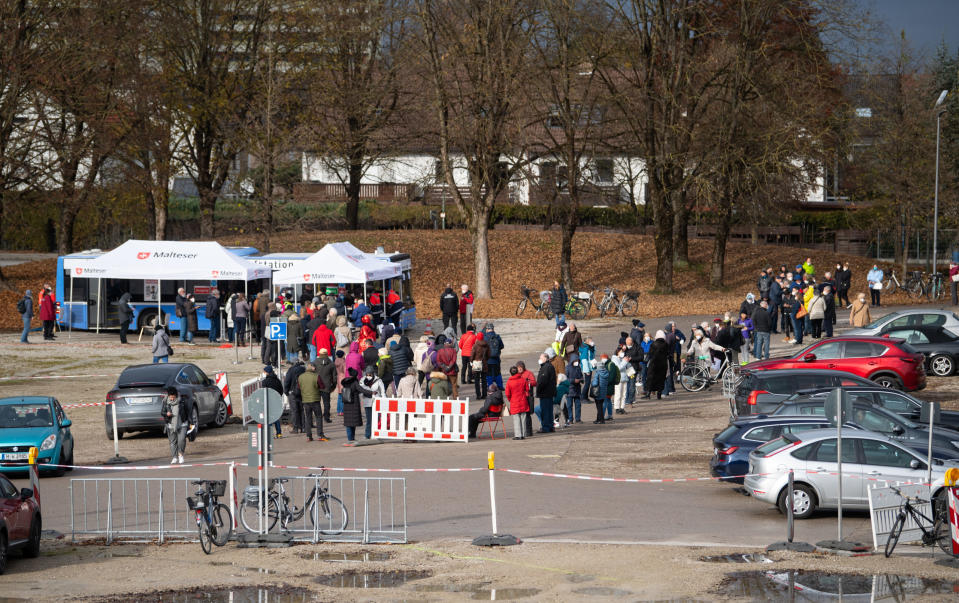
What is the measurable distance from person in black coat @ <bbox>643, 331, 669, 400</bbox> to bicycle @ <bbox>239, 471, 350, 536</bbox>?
13.4 m

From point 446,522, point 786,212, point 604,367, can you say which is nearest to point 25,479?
point 446,522

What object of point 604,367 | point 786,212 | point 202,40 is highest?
point 202,40

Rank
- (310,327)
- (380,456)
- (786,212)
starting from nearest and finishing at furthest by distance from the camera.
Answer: (380,456)
(310,327)
(786,212)

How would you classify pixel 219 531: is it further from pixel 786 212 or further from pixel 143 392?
pixel 786 212

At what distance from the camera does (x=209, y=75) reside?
50.4 metres

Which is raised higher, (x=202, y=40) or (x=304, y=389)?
(x=202, y=40)

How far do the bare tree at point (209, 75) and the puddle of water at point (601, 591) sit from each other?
40.7 meters

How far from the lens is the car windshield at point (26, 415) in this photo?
18.4 m

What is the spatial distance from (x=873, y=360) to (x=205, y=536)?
1718 cm

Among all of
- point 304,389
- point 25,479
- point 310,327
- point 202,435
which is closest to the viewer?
point 25,479

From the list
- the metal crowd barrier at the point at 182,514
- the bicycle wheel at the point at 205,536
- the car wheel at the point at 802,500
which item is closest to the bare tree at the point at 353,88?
the metal crowd barrier at the point at 182,514

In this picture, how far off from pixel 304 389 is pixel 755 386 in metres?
8.87

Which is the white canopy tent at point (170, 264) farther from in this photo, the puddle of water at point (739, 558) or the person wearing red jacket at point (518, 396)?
the puddle of water at point (739, 558)

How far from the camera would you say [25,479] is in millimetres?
18375
